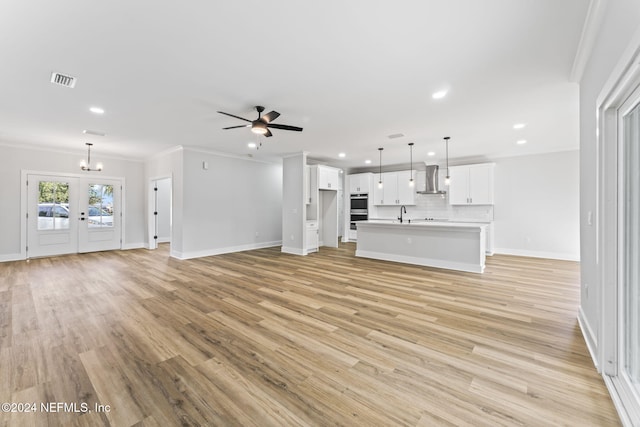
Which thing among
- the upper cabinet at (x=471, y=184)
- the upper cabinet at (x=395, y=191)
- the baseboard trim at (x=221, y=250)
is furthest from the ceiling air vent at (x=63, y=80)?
the upper cabinet at (x=471, y=184)

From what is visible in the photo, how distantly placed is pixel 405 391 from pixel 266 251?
6156 millimetres

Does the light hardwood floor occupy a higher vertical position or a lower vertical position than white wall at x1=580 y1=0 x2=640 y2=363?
lower

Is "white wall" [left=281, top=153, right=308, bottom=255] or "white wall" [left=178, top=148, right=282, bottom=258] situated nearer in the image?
"white wall" [left=178, top=148, right=282, bottom=258]

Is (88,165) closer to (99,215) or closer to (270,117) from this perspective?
(99,215)

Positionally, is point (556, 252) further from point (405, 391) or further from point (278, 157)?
point (278, 157)

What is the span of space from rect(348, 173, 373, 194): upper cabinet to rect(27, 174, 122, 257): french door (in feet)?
23.7

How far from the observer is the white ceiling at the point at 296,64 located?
2.01 m

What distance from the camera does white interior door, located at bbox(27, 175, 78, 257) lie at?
6.31m

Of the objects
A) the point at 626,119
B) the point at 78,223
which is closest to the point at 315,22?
the point at 626,119

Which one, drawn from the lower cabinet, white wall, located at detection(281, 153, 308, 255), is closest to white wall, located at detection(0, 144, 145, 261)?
white wall, located at detection(281, 153, 308, 255)

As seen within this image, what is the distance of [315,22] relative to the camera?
2.11 m

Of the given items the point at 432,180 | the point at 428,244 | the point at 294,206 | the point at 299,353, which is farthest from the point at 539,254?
the point at 299,353

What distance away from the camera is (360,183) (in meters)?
9.27

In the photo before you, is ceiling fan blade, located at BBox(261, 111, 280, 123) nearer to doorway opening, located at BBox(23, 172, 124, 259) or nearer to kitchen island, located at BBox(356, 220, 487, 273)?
kitchen island, located at BBox(356, 220, 487, 273)
